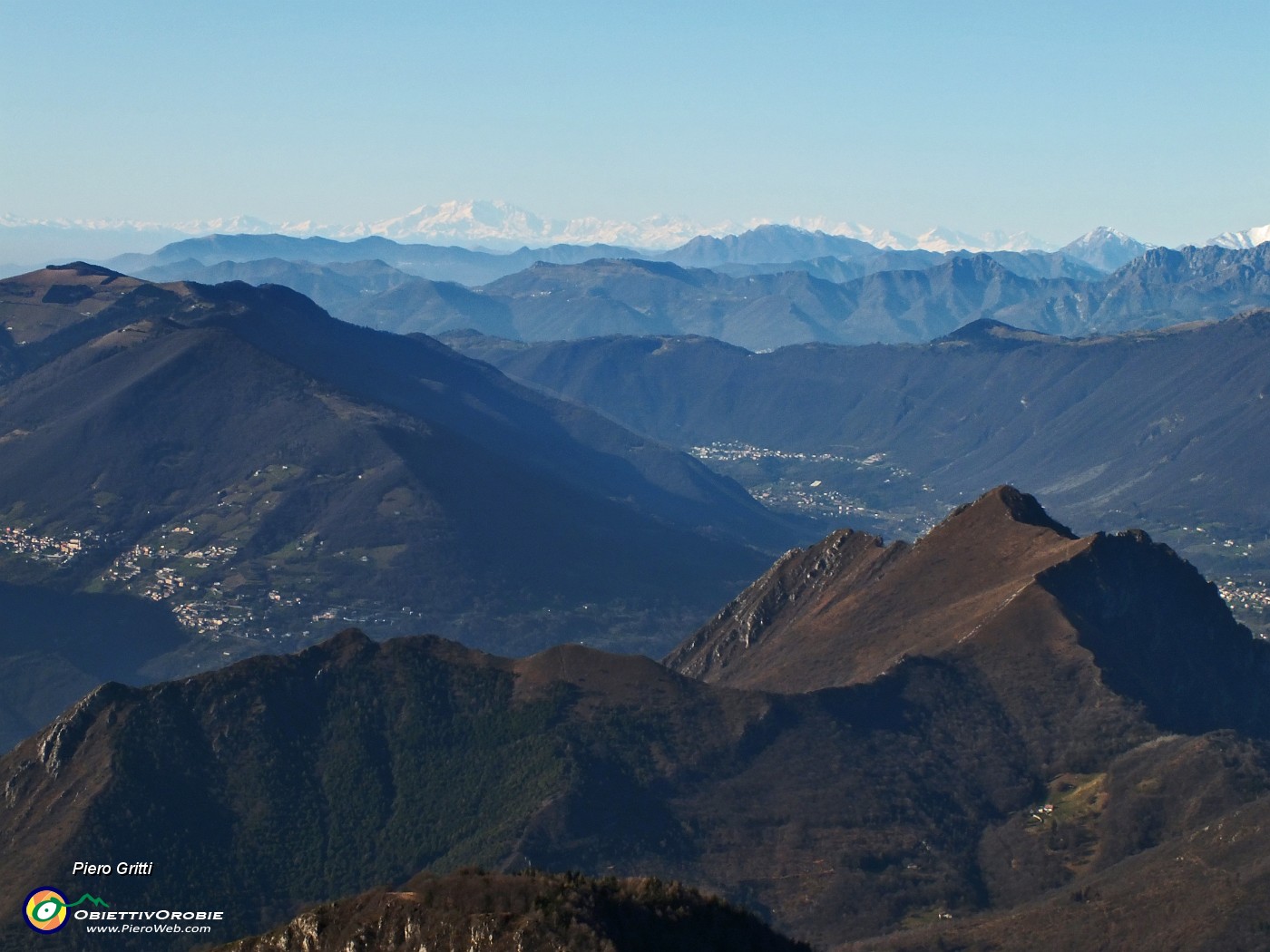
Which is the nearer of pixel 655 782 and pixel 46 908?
pixel 46 908

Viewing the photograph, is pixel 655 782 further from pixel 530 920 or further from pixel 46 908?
pixel 530 920

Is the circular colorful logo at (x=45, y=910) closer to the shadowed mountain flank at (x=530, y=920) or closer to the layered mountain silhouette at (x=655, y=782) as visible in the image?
the layered mountain silhouette at (x=655, y=782)

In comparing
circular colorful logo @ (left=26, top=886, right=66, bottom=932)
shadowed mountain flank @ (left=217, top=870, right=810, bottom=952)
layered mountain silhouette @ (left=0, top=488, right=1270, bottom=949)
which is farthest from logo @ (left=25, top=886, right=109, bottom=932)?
shadowed mountain flank @ (left=217, top=870, right=810, bottom=952)

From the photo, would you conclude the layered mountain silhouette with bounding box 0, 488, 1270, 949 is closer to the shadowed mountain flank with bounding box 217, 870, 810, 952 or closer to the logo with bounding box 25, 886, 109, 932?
the logo with bounding box 25, 886, 109, 932

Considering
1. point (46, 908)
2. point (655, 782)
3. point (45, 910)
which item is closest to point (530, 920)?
point (45, 910)

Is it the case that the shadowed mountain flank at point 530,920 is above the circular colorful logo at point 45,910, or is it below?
above

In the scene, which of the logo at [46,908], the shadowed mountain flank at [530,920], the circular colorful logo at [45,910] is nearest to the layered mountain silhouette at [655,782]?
the logo at [46,908]

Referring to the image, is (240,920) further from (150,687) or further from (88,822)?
(150,687)
